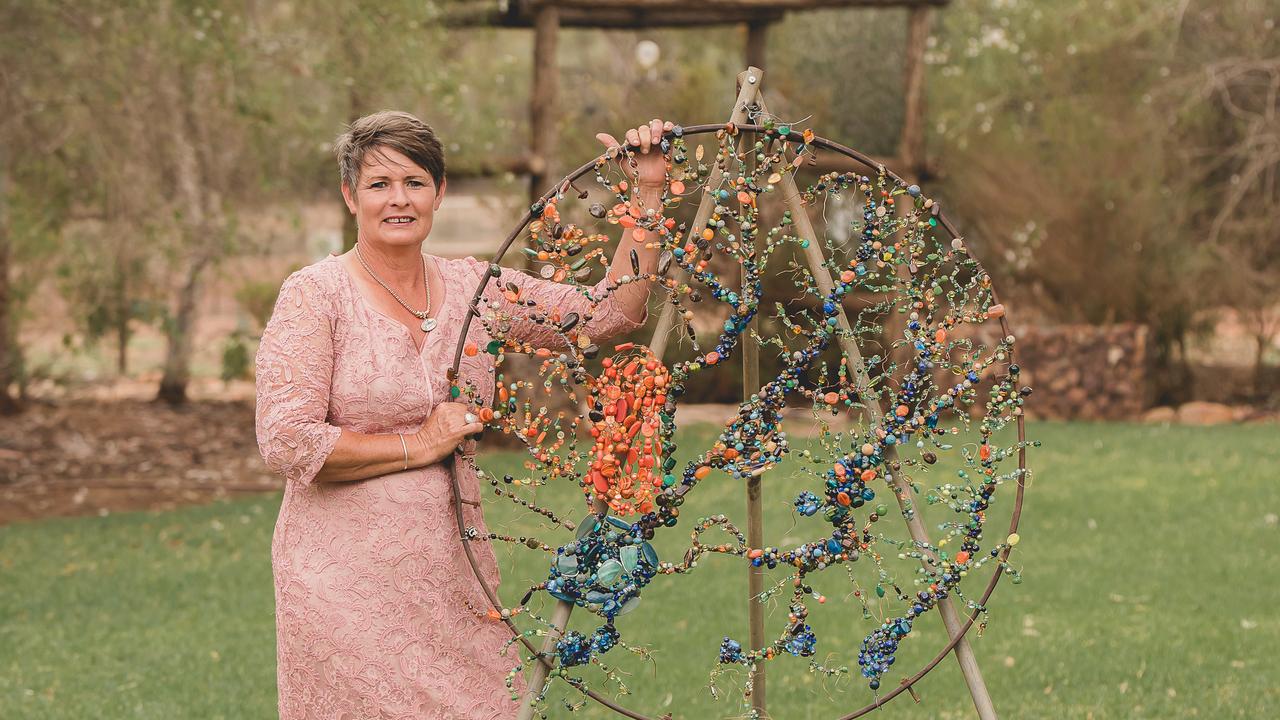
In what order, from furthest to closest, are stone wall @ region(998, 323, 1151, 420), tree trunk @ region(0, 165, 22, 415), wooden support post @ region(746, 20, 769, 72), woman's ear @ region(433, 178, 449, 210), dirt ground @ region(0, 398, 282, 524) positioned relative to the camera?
stone wall @ region(998, 323, 1151, 420)
wooden support post @ region(746, 20, 769, 72)
dirt ground @ region(0, 398, 282, 524)
tree trunk @ region(0, 165, 22, 415)
woman's ear @ region(433, 178, 449, 210)

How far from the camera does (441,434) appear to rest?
9.14 feet

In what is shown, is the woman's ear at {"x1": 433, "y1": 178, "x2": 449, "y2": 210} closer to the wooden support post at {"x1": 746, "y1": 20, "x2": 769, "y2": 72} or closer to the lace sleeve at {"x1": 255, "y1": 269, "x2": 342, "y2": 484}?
the lace sleeve at {"x1": 255, "y1": 269, "x2": 342, "y2": 484}

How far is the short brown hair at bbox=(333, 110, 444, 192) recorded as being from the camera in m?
2.77

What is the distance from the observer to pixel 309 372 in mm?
2672

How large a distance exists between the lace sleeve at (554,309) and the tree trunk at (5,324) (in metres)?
6.98

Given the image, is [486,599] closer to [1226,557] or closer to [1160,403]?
[1226,557]

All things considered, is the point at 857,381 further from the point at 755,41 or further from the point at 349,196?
the point at 755,41

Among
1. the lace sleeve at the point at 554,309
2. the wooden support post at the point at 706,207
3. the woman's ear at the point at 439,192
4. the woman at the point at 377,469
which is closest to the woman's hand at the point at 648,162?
the woman at the point at 377,469

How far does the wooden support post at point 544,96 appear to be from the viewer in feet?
32.1

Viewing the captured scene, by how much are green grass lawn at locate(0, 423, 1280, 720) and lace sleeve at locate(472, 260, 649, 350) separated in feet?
2.31

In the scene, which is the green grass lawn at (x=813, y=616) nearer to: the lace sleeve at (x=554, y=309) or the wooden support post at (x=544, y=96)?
the lace sleeve at (x=554, y=309)

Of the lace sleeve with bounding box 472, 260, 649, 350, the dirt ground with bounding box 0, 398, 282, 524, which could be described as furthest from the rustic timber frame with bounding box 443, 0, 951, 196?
the lace sleeve with bounding box 472, 260, 649, 350

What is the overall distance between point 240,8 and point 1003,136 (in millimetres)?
7840

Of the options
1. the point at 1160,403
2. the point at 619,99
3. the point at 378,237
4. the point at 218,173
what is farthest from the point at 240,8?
the point at 1160,403
